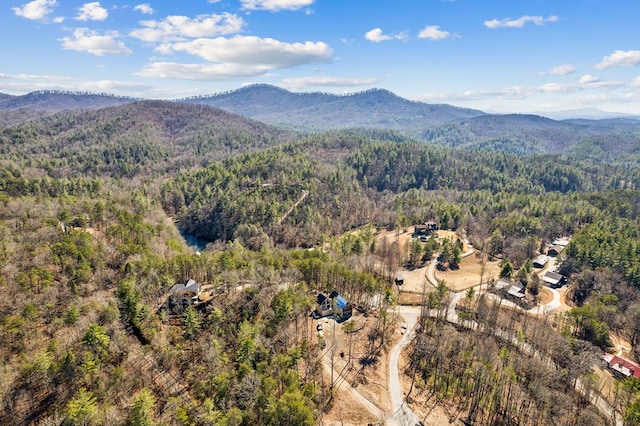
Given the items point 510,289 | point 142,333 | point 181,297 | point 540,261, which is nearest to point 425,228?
point 540,261

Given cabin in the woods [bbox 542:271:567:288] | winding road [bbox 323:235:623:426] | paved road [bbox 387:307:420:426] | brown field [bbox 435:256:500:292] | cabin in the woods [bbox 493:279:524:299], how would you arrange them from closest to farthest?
paved road [bbox 387:307:420:426] < winding road [bbox 323:235:623:426] < cabin in the woods [bbox 493:279:524:299] < brown field [bbox 435:256:500:292] < cabin in the woods [bbox 542:271:567:288]

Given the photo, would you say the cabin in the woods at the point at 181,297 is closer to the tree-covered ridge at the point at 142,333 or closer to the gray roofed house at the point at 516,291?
the tree-covered ridge at the point at 142,333

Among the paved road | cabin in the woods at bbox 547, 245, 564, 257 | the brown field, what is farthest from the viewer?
cabin in the woods at bbox 547, 245, 564, 257

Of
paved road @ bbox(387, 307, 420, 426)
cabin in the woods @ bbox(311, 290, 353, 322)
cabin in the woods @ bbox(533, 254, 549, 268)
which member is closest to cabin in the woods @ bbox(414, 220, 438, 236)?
cabin in the woods @ bbox(533, 254, 549, 268)

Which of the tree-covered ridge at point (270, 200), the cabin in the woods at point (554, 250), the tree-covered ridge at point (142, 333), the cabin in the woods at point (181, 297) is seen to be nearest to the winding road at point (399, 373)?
the tree-covered ridge at point (142, 333)

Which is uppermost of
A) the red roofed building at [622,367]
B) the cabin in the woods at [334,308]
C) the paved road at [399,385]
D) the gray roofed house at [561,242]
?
the cabin in the woods at [334,308]

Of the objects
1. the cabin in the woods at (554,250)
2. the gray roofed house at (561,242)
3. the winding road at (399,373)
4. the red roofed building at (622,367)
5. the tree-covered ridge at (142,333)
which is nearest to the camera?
the tree-covered ridge at (142,333)

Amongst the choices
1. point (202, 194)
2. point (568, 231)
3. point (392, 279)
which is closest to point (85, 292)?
point (392, 279)

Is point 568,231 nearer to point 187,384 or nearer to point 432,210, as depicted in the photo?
point 432,210

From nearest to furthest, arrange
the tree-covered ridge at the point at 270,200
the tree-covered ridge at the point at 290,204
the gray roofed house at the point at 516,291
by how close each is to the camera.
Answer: the gray roofed house at the point at 516,291
the tree-covered ridge at the point at 290,204
the tree-covered ridge at the point at 270,200

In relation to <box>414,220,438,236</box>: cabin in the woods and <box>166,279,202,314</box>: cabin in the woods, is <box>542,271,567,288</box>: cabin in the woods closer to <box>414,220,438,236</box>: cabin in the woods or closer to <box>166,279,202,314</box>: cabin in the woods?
<box>414,220,438,236</box>: cabin in the woods
